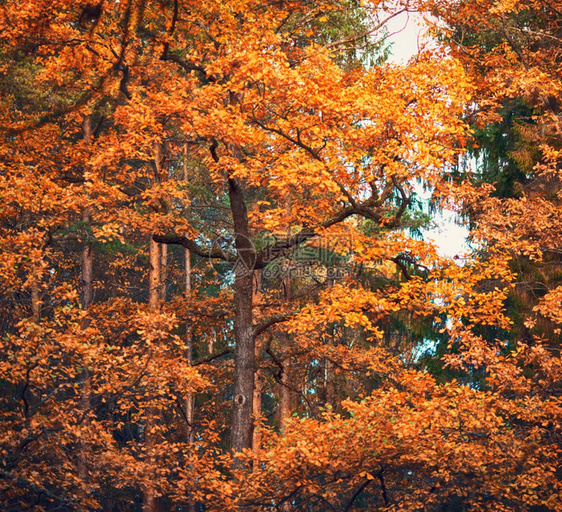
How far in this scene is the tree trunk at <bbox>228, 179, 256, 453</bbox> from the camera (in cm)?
1227

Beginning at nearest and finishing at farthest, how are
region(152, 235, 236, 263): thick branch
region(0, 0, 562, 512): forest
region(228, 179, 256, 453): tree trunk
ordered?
region(0, 0, 562, 512): forest, region(228, 179, 256, 453): tree trunk, region(152, 235, 236, 263): thick branch

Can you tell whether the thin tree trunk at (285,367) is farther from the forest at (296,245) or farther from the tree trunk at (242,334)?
the tree trunk at (242,334)

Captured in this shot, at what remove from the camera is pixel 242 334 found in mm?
12828

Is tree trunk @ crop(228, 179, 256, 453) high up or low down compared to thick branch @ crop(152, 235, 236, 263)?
down

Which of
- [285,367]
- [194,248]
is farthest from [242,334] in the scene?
[285,367]

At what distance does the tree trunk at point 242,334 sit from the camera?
1227 centimetres

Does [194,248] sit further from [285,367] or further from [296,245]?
[285,367]

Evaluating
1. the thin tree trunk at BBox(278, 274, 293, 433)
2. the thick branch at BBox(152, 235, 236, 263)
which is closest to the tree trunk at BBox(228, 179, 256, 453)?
the thick branch at BBox(152, 235, 236, 263)

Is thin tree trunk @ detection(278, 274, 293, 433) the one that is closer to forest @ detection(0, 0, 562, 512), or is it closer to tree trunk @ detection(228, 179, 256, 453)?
forest @ detection(0, 0, 562, 512)

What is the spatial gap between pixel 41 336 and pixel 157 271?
26.0 ft

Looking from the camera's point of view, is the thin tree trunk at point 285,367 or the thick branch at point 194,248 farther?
the thin tree trunk at point 285,367

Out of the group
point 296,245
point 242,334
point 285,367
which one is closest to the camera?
point 242,334

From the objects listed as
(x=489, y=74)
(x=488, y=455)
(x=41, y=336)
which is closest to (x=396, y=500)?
(x=488, y=455)

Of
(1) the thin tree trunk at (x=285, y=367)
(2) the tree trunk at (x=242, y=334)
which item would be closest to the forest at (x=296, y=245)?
(2) the tree trunk at (x=242, y=334)
